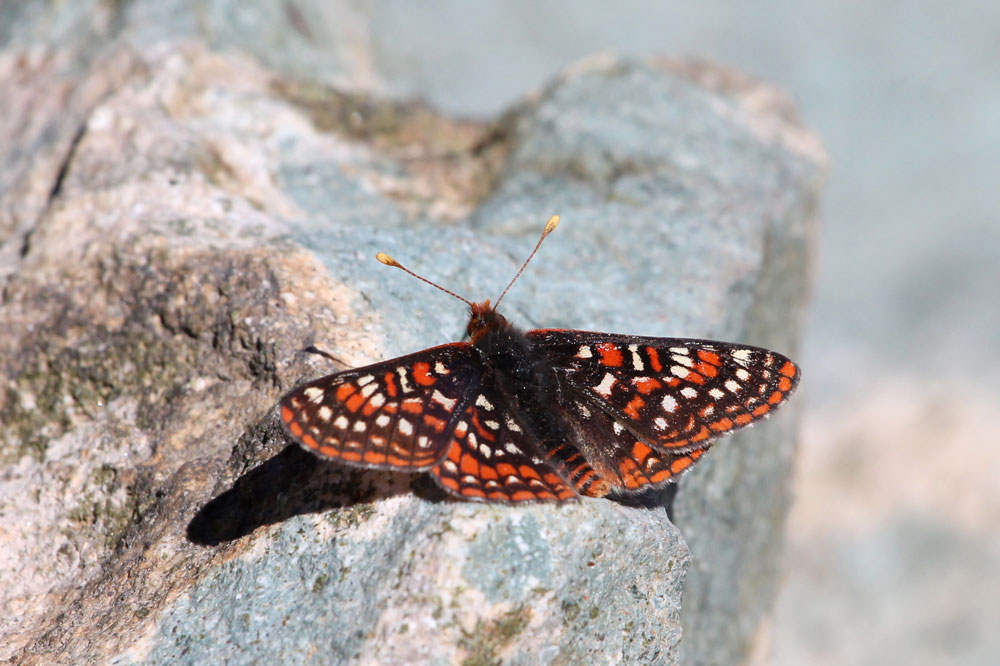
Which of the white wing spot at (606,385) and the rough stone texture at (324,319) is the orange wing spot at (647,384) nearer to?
the white wing spot at (606,385)

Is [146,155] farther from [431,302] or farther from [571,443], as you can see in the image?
[571,443]

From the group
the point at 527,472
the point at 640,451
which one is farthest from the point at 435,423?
the point at 640,451

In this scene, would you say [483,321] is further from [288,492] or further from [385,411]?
[288,492]

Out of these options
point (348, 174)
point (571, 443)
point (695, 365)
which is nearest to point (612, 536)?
point (571, 443)

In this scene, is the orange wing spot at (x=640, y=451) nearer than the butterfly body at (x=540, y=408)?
No

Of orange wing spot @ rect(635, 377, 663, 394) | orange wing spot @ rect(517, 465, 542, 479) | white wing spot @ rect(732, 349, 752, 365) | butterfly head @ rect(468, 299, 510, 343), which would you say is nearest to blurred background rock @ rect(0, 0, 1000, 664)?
white wing spot @ rect(732, 349, 752, 365)

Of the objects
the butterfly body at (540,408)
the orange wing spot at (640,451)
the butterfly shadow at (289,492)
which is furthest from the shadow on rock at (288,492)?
the orange wing spot at (640,451)
